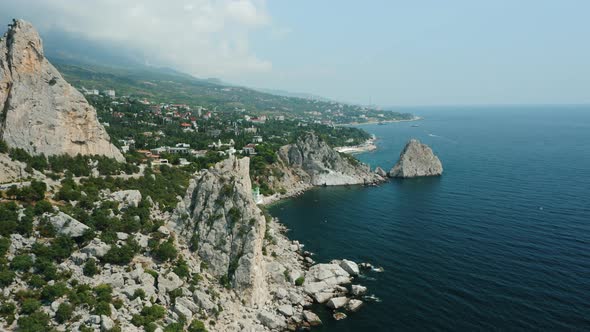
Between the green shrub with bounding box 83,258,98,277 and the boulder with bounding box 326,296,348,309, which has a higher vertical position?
the green shrub with bounding box 83,258,98,277

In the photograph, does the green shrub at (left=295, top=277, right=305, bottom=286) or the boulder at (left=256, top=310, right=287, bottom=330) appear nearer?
the boulder at (left=256, top=310, right=287, bottom=330)

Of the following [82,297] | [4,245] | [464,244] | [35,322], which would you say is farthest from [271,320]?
[464,244]

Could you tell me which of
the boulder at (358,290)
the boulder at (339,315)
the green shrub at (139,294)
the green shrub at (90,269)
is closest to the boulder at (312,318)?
the boulder at (339,315)

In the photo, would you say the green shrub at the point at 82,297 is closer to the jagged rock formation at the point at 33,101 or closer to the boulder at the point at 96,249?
the boulder at the point at 96,249

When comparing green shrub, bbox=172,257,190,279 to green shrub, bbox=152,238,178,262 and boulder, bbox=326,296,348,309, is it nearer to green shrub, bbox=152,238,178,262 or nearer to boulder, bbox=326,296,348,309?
green shrub, bbox=152,238,178,262

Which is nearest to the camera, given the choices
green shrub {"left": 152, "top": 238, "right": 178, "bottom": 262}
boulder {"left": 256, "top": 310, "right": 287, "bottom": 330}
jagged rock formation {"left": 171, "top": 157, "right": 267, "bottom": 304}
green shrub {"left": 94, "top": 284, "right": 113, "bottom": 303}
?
green shrub {"left": 94, "top": 284, "right": 113, "bottom": 303}

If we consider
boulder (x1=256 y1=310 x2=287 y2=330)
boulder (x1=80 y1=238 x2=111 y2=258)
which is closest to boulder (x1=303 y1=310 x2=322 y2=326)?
boulder (x1=256 y1=310 x2=287 y2=330)
